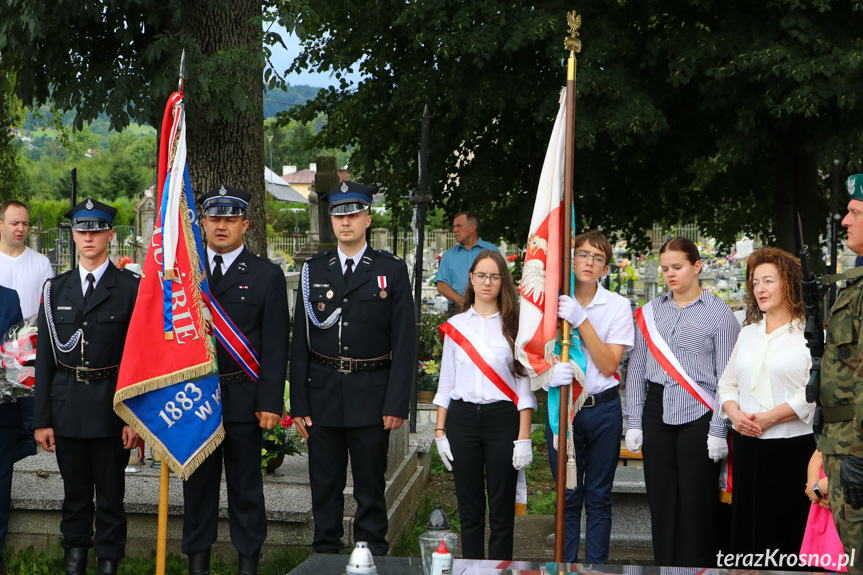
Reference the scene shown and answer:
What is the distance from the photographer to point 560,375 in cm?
477

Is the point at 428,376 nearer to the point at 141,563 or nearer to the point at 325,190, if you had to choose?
the point at 141,563

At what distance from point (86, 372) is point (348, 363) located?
53.5 inches

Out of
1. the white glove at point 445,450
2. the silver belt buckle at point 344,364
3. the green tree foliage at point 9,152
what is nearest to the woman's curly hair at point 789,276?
the white glove at point 445,450

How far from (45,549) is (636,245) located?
1160 cm

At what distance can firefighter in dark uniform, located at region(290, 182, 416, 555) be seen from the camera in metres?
5.02

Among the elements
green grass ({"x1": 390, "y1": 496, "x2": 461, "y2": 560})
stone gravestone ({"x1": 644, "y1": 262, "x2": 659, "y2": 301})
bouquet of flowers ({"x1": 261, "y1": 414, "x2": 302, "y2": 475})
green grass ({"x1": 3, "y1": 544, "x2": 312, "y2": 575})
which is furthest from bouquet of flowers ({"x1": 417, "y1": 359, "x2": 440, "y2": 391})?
stone gravestone ({"x1": 644, "y1": 262, "x2": 659, "y2": 301})

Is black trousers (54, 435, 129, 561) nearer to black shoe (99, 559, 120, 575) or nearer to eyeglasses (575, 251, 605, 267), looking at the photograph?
black shoe (99, 559, 120, 575)

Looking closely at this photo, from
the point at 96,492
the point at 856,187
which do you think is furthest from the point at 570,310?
the point at 96,492

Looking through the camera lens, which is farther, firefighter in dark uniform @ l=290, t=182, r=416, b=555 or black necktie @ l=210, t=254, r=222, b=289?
black necktie @ l=210, t=254, r=222, b=289

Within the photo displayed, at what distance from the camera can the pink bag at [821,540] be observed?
4.40 metres

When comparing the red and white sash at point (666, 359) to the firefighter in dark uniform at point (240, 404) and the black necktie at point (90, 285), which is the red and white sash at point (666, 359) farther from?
the black necktie at point (90, 285)

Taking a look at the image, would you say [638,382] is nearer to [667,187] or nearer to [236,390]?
[236,390]

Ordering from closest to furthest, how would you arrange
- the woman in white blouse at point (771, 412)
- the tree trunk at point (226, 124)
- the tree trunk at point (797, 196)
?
the woman in white blouse at point (771, 412), the tree trunk at point (226, 124), the tree trunk at point (797, 196)

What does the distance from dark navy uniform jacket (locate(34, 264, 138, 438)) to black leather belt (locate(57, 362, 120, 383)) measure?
0.02m
